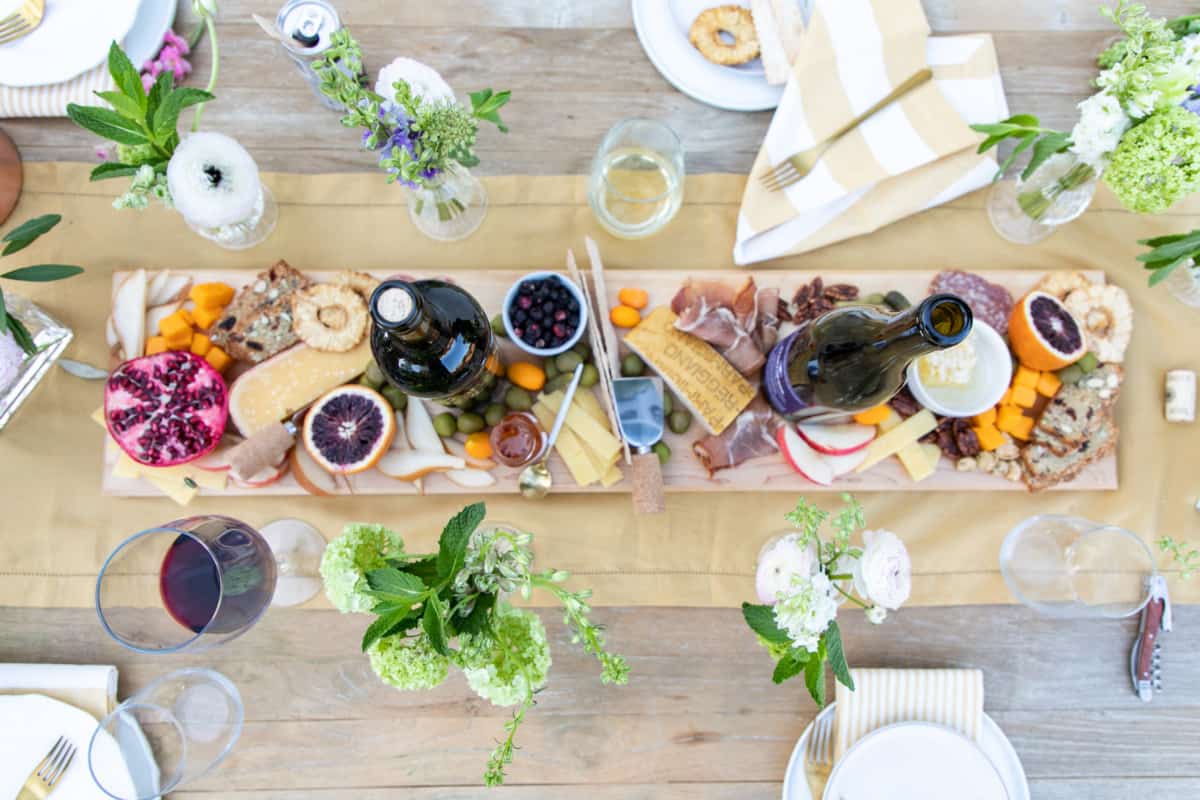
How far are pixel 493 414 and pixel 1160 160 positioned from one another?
3.12ft

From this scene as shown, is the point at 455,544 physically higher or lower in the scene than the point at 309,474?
higher

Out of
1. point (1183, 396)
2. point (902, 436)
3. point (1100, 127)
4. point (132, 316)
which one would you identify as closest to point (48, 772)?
point (132, 316)

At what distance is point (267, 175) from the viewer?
124 cm

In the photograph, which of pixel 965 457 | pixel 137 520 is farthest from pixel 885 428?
pixel 137 520

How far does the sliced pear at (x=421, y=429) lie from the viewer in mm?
1152

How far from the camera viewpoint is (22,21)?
115 centimetres

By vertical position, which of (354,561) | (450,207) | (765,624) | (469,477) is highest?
(450,207)

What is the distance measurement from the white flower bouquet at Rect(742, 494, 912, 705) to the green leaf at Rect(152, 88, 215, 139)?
0.91 m

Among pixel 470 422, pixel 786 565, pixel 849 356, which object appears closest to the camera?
pixel 786 565

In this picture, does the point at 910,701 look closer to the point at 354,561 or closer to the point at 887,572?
the point at 887,572

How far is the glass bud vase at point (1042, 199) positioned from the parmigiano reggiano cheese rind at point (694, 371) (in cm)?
54

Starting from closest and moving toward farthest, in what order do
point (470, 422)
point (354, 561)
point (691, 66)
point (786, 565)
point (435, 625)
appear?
point (435, 625) < point (354, 561) < point (786, 565) < point (470, 422) < point (691, 66)

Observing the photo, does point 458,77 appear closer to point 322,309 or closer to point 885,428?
point 322,309

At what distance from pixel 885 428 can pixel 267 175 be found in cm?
109
